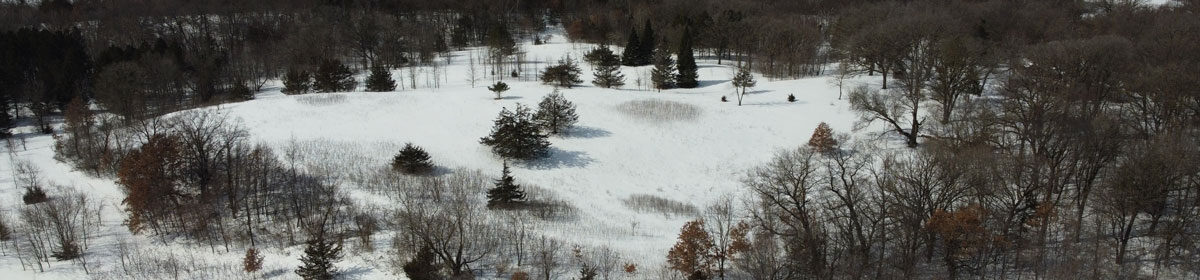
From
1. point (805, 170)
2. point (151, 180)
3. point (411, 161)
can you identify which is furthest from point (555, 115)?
point (151, 180)

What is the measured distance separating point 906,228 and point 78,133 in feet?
154

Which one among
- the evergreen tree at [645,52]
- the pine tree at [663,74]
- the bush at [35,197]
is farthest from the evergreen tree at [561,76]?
the bush at [35,197]

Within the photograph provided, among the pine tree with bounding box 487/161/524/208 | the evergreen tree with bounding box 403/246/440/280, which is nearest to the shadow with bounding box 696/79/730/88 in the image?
the pine tree with bounding box 487/161/524/208

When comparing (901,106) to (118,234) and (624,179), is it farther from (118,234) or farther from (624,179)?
(118,234)

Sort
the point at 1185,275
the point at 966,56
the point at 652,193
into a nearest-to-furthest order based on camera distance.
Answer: the point at 1185,275 < the point at 652,193 < the point at 966,56

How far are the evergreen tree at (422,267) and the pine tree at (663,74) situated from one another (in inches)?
1369

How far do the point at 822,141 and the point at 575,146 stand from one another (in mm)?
14203

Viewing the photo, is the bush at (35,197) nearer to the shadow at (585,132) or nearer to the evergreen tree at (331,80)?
the evergreen tree at (331,80)

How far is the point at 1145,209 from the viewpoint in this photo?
78.9ft

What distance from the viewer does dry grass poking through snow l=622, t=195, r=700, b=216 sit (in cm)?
3284

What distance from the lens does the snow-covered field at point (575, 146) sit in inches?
1101

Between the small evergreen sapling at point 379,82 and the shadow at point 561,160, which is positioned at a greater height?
the small evergreen sapling at point 379,82

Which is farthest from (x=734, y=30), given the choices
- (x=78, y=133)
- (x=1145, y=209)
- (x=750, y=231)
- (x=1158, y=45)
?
(x=78, y=133)

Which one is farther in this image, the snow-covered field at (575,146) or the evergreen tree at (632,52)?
the evergreen tree at (632,52)
